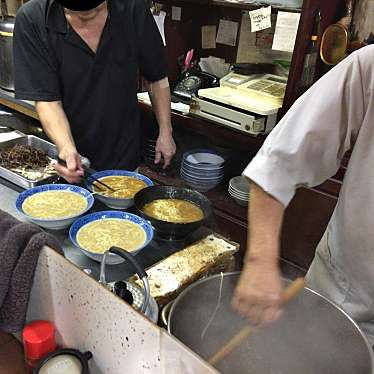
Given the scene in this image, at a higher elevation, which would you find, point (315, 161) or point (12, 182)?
point (315, 161)

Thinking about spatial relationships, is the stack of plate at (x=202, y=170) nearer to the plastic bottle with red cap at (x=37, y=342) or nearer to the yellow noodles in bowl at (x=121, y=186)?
the yellow noodles in bowl at (x=121, y=186)

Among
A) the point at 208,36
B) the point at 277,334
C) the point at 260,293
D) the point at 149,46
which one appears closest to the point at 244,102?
the point at 149,46

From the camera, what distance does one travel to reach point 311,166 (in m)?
1.07

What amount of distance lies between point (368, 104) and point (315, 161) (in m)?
0.20

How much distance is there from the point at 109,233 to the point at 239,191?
1.60 m

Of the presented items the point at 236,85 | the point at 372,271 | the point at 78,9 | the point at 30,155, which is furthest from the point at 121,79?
the point at 372,271

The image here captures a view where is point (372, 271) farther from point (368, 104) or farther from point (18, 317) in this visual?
point (18, 317)

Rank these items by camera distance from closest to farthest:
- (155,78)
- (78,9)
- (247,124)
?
(78,9) < (155,78) < (247,124)

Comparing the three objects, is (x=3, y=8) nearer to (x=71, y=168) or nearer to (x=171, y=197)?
(x=71, y=168)

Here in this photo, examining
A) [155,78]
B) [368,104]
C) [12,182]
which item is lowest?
[12,182]

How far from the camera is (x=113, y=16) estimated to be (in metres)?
1.99

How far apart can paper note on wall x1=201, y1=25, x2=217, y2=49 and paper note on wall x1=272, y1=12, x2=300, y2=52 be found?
0.89 meters

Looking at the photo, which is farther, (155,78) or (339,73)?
(155,78)

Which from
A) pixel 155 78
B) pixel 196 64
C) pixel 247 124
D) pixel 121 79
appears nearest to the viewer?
pixel 121 79
